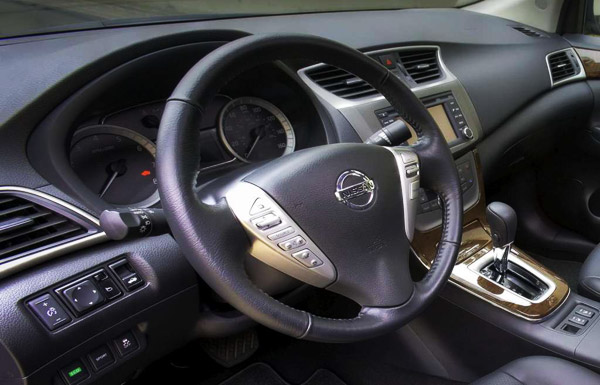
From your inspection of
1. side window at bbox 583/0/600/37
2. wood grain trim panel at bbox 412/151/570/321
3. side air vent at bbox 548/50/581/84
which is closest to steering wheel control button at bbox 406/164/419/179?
wood grain trim panel at bbox 412/151/570/321

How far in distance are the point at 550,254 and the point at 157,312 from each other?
190 centimetres

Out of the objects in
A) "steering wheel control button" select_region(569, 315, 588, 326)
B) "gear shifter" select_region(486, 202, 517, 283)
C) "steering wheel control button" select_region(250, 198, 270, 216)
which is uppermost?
"steering wheel control button" select_region(250, 198, 270, 216)

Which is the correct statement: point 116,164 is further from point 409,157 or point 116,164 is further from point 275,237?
point 409,157

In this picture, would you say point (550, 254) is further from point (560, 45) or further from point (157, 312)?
point (157, 312)

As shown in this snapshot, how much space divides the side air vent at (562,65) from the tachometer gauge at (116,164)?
168cm

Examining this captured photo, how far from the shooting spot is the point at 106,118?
1.28m

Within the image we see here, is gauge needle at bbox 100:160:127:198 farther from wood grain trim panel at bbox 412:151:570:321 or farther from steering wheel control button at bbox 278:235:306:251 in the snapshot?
wood grain trim panel at bbox 412:151:570:321

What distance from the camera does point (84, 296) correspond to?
1.00 m

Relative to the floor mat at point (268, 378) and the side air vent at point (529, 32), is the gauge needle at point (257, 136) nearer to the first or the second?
the floor mat at point (268, 378)

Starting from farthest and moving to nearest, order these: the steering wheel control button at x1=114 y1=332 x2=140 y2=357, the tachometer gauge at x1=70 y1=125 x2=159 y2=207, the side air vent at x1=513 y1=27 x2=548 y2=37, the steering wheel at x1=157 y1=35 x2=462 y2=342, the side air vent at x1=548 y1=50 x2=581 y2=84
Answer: the side air vent at x1=513 y1=27 x2=548 y2=37 < the side air vent at x1=548 y1=50 x2=581 y2=84 < the tachometer gauge at x1=70 y1=125 x2=159 y2=207 < the steering wheel control button at x1=114 y1=332 x2=140 y2=357 < the steering wheel at x1=157 y1=35 x2=462 y2=342

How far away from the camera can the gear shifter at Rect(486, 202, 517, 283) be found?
1439 millimetres

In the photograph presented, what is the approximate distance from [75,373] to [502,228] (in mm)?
1061

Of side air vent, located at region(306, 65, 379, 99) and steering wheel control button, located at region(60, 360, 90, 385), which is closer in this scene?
steering wheel control button, located at region(60, 360, 90, 385)

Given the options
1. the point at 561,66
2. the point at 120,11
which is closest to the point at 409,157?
the point at 120,11
